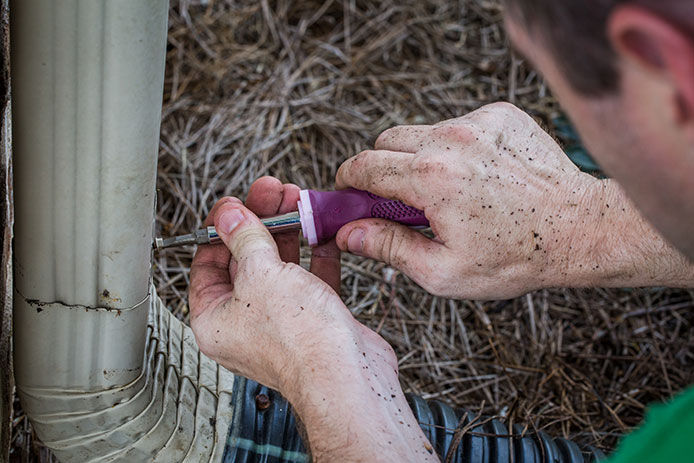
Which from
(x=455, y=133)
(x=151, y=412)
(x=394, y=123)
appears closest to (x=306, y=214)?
(x=455, y=133)

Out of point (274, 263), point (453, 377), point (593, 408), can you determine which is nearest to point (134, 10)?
point (274, 263)

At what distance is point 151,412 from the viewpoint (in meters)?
1.24

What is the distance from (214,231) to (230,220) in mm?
59

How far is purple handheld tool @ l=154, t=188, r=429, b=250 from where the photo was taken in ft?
3.89

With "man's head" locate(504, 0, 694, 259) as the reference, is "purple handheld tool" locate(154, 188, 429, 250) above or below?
below

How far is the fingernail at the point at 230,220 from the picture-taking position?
113cm

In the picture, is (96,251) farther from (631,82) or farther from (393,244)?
(631,82)

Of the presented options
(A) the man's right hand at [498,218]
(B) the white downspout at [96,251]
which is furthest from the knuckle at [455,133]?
(B) the white downspout at [96,251]

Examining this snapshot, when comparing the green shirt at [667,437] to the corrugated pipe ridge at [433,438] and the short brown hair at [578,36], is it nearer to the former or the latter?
the short brown hair at [578,36]

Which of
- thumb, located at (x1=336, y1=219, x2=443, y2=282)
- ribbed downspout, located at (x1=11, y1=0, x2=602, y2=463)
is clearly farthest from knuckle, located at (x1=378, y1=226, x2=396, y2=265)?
ribbed downspout, located at (x1=11, y1=0, x2=602, y2=463)

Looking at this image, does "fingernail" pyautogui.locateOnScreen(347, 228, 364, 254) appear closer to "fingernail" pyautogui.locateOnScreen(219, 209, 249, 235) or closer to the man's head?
"fingernail" pyautogui.locateOnScreen(219, 209, 249, 235)

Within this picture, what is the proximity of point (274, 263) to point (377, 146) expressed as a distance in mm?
302

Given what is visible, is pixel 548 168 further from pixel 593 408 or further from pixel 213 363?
pixel 593 408

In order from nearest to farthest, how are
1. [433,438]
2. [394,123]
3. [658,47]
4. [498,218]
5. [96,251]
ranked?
[658,47] < [96,251] < [498,218] < [433,438] < [394,123]
